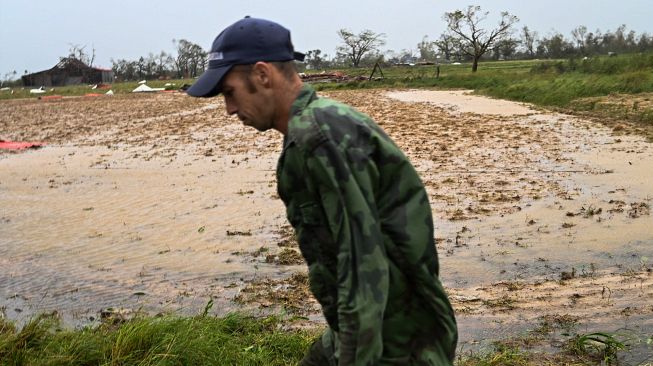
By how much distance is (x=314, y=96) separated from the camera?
1665 millimetres

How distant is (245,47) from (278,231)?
5.65 meters

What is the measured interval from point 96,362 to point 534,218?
17.1 feet

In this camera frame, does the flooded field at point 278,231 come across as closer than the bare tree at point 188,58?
Yes

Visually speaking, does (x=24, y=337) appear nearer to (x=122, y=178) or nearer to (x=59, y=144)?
(x=122, y=178)

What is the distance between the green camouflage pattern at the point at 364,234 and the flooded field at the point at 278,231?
257cm

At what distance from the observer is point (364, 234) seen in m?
1.50

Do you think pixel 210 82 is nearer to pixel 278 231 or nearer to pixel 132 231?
pixel 278 231

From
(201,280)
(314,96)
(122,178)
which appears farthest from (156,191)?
(314,96)

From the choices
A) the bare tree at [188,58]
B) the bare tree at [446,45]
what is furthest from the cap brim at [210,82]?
the bare tree at [188,58]

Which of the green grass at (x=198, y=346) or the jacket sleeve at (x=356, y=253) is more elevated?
the jacket sleeve at (x=356, y=253)

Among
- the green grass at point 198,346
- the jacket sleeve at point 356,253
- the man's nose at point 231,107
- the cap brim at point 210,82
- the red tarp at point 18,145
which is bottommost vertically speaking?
the red tarp at point 18,145

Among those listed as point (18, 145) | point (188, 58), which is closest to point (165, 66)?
point (188, 58)

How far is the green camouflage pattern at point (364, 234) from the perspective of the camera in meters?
1.50

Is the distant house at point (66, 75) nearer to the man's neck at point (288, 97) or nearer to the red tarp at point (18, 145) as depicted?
the red tarp at point (18, 145)
